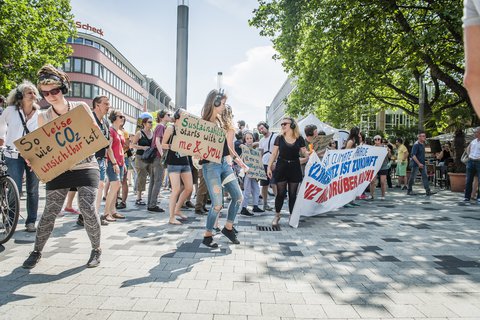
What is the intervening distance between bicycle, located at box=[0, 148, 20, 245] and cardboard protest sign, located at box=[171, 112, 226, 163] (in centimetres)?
198

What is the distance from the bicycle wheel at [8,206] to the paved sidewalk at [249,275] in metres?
0.20

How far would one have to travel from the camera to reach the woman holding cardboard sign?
3613mm

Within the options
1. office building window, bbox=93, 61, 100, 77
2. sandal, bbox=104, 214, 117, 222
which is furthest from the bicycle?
office building window, bbox=93, 61, 100, 77

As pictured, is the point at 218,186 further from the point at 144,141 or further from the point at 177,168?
the point at 144,141

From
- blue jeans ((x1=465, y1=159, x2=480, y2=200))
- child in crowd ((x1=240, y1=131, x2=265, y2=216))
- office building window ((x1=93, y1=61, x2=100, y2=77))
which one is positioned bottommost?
child in crowd ((x1=240, y1=131, x2=265, y2=216))

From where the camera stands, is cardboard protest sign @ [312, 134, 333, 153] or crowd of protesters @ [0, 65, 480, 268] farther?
cardboard protest sign @ [312, 134, 333, 153]

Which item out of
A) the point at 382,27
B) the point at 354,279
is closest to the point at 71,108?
the point at 354,279

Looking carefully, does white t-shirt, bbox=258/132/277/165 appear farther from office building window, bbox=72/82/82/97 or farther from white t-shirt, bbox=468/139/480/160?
office building window, bbox=72/82/82/97

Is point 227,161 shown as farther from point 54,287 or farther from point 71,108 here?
point 54,287

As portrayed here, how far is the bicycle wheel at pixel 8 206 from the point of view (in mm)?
4359

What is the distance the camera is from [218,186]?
4.75 m

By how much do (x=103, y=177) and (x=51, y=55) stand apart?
20.1 metres

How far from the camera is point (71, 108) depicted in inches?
148

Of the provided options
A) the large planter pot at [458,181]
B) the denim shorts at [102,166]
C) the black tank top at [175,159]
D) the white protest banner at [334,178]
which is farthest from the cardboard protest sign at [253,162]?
the large planter pot at [458,181]
